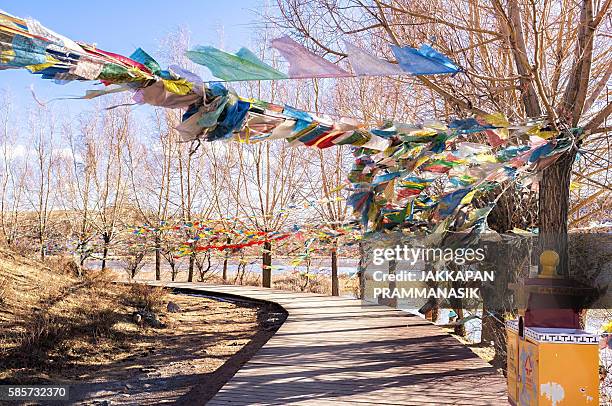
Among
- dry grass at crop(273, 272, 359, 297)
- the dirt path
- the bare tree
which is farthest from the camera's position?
dry grass at crop(273, 272, 359, 297)

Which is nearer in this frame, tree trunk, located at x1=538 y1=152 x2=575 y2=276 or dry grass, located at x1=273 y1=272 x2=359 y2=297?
tree trunk, located at x1=538 y1=152 x2=575 y2=276

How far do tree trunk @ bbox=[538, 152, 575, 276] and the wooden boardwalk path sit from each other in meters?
1.68

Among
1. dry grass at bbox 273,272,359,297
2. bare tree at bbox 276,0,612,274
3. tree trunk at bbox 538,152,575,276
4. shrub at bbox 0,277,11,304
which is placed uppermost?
bare tree at bbox 276,0,612,274

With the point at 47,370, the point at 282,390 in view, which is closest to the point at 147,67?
the point at 282,390

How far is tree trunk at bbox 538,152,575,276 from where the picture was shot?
173 inches

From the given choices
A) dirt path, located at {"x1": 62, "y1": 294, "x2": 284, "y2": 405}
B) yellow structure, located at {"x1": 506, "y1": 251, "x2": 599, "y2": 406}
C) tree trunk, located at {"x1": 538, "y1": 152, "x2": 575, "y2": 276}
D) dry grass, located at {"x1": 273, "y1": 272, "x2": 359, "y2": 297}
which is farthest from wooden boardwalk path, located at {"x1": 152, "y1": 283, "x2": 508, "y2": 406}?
dry grass, located at {"x1": 273, "y1": 272, "x2": 359, "y2": 297}

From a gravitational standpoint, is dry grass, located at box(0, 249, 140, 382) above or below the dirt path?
above

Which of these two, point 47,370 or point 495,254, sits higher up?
point 495,254

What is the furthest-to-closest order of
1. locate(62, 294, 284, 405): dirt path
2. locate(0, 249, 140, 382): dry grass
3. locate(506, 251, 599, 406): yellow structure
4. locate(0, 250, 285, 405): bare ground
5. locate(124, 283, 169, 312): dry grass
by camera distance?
locate(124, 283, 169, 312): dry grass
locate(0, 249, 140, 382): dry grass
locate(0, 250, 285, 405): bare ground
locate(62, 294, 284, 405): dirt path
locate(506, 251, 599, 406): yellow structure

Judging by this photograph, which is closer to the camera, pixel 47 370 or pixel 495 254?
pixel 47 370

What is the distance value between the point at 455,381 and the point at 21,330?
6.65 meters

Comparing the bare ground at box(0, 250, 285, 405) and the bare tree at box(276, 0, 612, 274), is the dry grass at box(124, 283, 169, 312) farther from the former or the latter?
the bare tree at box(276, 0, 612, 274)

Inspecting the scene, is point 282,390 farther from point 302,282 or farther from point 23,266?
point 302,282

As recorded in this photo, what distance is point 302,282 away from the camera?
66.5ft
